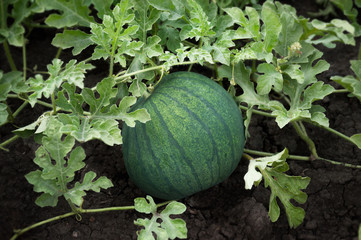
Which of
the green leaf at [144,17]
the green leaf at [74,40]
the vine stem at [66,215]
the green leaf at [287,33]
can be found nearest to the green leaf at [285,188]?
the vine stem at [66,215]

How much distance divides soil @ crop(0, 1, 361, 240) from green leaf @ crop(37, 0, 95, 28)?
2.43ft

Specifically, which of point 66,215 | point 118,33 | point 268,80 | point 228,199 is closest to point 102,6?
point 118,33

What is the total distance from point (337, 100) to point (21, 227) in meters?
2.10

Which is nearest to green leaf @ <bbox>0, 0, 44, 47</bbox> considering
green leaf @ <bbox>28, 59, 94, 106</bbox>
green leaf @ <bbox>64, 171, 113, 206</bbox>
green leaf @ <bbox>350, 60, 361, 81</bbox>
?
green leaf @ <bbox>28, 59, 94, 106</bbox>

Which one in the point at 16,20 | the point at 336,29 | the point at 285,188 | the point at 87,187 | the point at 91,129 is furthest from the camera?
the point at 16,20

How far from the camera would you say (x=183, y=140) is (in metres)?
2.27

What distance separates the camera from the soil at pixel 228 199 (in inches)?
97.0

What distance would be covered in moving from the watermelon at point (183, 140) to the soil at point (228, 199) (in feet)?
0.79

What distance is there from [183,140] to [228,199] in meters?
0.56

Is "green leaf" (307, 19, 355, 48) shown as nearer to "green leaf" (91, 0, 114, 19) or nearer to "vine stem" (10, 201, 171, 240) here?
"green leaf" (91, 0, 114, 19)

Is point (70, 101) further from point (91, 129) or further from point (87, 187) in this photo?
point (87, 187)

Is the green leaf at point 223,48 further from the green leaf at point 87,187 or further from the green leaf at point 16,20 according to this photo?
the green leaf at point 16,20

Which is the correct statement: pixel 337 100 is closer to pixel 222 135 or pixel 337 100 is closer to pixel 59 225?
pixel 222 135

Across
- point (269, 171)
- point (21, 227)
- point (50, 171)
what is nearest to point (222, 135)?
point (269, 171)
